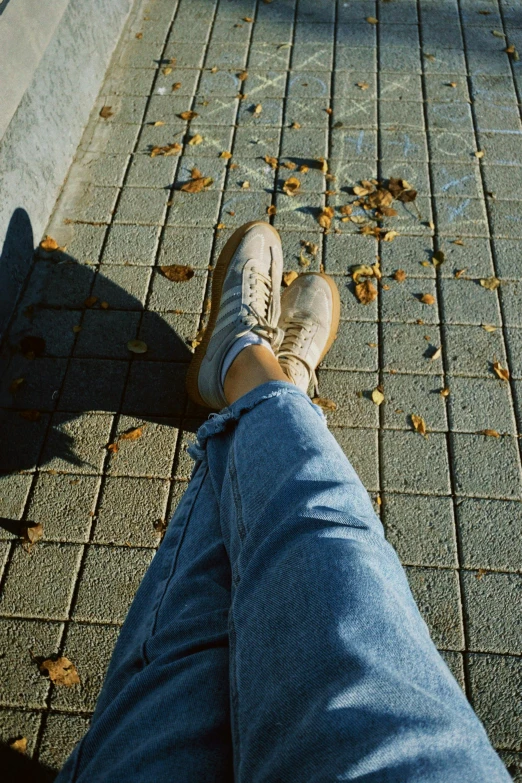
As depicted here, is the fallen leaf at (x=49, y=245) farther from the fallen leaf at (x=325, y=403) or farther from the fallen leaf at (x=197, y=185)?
the fallen leaf at (x=325, y=403)

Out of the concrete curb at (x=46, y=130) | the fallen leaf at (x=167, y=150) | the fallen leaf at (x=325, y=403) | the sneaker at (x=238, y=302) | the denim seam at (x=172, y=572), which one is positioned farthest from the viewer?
the fallen leaf at (x=167, y=150)

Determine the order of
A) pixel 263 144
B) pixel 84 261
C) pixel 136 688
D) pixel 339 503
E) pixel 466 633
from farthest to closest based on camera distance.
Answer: pixel 263 144 < pixel 84 261 < pixel 466 633 < pixel 339 503 < pixel 136 688

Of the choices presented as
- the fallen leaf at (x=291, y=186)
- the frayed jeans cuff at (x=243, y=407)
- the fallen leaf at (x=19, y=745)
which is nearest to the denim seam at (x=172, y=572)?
the frayed jeans cuff at (x=243, y=407)

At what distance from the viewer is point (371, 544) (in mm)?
1438

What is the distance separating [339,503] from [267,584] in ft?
0.87

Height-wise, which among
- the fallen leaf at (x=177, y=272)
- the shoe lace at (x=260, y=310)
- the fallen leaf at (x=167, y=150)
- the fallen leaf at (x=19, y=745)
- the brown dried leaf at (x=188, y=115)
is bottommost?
the fallen leaf at (x=19, y=745)

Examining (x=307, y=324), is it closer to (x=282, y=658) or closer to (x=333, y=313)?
(x=333, y=313)

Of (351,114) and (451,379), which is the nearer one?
(451,379)

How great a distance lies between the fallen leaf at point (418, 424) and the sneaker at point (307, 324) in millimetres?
408

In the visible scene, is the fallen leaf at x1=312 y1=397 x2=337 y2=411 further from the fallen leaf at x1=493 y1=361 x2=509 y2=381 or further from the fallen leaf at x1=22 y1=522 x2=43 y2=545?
the fallen leaf at x1=22 y1=522 x2=43 y2=545

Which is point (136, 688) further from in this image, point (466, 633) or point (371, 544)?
point (466, 633)

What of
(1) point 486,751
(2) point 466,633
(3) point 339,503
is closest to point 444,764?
(1) point 486,751

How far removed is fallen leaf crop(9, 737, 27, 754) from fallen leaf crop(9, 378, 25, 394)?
1.33 metres

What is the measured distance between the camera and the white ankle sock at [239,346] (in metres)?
2.35
